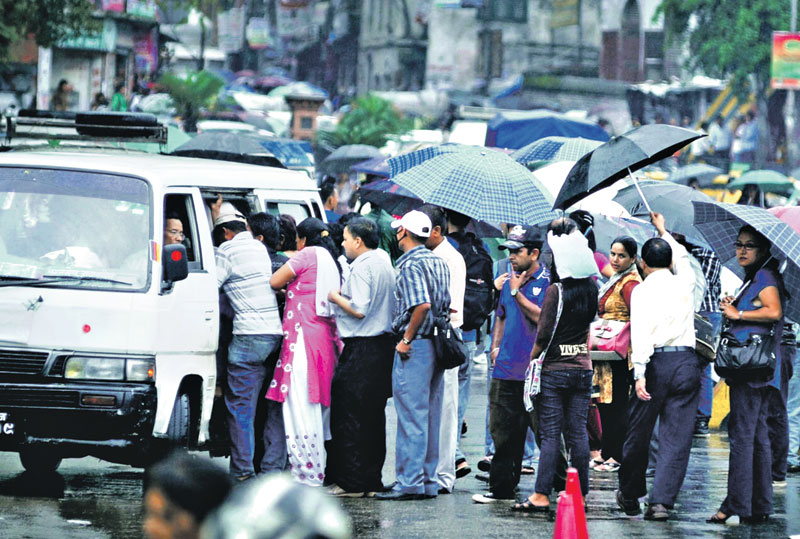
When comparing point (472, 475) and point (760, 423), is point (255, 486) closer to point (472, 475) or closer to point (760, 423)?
point (760, 423)

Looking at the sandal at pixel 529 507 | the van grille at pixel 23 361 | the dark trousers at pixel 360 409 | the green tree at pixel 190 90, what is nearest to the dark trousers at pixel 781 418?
the sandal at pixel 529 507

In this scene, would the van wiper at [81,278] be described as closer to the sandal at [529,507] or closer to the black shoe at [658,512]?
the sandal at [529,507]

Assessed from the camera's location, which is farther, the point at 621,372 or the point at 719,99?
the point at 719,99

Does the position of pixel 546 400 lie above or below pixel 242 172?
below

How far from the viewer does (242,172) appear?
9.88 meters

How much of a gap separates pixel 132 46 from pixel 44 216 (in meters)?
33.0

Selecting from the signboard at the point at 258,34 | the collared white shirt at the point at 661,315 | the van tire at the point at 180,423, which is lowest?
the van tire at the point at 180,423

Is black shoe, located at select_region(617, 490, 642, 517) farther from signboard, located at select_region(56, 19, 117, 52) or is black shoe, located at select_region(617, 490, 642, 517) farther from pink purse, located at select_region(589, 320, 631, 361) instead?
signboard, located at select_region(56, 19, 117, 52)

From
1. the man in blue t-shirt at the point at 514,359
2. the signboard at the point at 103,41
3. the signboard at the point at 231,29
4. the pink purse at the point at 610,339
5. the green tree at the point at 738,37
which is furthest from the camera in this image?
the signboard at the point at 231,29

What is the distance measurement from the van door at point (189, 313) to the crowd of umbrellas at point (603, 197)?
5.55ft

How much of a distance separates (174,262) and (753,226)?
11.3 ft

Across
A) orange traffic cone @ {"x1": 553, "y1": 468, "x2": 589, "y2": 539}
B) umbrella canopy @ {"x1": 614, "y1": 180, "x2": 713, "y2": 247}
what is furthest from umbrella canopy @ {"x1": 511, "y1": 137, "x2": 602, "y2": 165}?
orange traffic cone @ {"x1": 553, "y1": 468, "x2": 589, "y2": 539}

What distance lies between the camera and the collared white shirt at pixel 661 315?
28.5 ft

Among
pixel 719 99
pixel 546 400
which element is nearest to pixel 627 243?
pixel 546 400
